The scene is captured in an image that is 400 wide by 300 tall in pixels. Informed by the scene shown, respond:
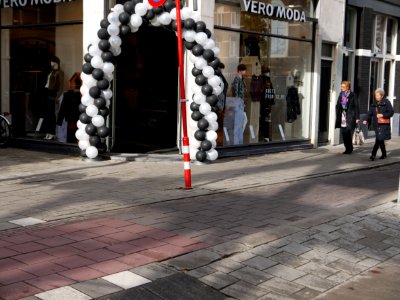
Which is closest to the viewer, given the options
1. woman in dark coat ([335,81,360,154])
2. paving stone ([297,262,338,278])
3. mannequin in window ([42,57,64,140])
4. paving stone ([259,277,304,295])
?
paving stone ([259,277,304,295])

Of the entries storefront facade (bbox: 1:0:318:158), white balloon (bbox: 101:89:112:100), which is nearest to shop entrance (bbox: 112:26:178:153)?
storefront facade (bbox: 1:0:318:158)

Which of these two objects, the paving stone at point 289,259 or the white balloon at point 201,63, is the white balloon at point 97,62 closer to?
the white balloon at point 201,63

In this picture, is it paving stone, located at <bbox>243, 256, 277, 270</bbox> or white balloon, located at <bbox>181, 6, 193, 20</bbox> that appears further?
white balloon, located at <bbox>181, 6, 193, 20</bbox>

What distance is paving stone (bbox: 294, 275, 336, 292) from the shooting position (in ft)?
16.5

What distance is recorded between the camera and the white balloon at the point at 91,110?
11.2 meters

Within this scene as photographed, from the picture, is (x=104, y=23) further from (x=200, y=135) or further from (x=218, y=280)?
(x=218, y=280)

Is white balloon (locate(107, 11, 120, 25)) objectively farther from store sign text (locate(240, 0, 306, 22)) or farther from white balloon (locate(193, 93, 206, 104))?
store sign text (locate(240, 0, 306, 22))

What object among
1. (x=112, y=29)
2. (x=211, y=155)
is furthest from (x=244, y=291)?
(x=112, y=29)

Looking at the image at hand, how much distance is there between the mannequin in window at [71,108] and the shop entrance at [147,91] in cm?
100

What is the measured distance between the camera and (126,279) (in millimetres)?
4809

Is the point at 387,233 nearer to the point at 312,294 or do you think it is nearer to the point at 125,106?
the point at 312,294

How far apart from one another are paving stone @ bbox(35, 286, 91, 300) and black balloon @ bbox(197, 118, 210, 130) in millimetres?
7128

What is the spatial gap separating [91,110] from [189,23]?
2487 millimetres

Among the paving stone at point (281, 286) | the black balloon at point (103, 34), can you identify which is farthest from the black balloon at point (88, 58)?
the paving stone at point (281, 286)
